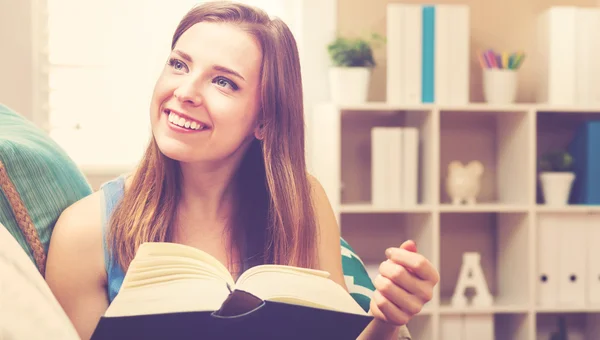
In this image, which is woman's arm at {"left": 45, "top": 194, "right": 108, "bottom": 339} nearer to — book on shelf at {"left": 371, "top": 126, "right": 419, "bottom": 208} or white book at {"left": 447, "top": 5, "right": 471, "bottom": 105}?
book on shelf at {"left": 371, "top": 126, "right": 419, "bottom": 208}

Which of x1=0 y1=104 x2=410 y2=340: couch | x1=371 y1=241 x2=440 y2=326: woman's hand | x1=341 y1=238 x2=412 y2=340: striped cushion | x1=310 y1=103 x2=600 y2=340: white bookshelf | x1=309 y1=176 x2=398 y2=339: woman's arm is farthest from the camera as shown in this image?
x1=310 y1=103 x2=600 y2=340: white bookshelf

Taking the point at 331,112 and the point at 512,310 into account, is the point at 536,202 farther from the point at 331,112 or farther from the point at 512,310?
the point at 331,112

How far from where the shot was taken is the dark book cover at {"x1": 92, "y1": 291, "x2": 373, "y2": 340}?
60 centimetres

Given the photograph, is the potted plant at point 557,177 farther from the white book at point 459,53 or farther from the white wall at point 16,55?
the white wall at point 16,55

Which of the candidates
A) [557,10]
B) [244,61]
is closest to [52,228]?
[244,61]

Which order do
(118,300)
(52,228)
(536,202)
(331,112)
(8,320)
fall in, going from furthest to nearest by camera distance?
(536,202) → (331,112) → (52,228) → (118,300) → (8,320)

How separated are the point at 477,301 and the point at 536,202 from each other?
1.73ft

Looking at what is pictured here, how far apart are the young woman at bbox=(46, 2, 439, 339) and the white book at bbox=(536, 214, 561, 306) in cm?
195

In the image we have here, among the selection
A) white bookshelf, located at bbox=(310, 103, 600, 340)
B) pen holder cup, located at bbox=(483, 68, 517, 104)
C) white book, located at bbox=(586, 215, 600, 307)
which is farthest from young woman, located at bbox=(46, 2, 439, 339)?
white book, located at bbox=(586, 215, 600, 307)

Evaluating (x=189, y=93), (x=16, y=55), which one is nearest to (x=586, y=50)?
(x=16, y=55)

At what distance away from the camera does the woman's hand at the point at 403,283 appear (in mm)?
788

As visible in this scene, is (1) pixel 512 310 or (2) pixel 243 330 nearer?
(2) pixel 243 330

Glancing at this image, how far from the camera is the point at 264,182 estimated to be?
968 millimetres

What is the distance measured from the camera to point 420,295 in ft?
2.65
